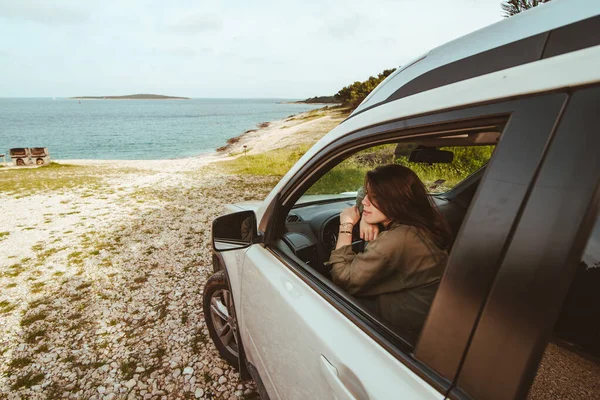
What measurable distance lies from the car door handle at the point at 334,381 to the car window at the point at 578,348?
0.50 m

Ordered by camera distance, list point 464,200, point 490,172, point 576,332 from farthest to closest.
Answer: point 464,200
point 576,332
point 490,172

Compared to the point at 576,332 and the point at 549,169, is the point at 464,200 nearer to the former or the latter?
the point at 576,332

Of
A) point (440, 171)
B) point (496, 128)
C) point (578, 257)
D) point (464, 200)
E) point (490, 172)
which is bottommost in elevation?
point (464, 200)

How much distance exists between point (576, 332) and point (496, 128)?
2.45 ft

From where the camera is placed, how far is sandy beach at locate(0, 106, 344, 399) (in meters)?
2.82

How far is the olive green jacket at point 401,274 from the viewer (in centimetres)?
127

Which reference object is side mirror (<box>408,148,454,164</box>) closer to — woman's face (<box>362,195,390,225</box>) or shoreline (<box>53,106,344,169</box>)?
woman's face (<box>362,195,390,225</box>)

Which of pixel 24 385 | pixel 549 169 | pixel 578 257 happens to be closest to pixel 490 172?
pixel 549 169

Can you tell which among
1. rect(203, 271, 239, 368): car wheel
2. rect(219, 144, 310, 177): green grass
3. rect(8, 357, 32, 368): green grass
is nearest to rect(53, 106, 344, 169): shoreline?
rect(219, 144, 310, 177): green grass

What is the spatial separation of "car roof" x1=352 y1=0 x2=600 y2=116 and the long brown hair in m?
0.43

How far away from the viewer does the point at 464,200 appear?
2734mm

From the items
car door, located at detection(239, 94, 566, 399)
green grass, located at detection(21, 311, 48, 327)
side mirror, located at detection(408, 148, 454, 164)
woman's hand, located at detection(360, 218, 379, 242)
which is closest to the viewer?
car door, located at detection(239, 94, 566, 399)

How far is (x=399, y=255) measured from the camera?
1317 mm

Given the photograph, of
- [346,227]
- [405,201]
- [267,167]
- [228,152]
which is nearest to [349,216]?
[346,227]
